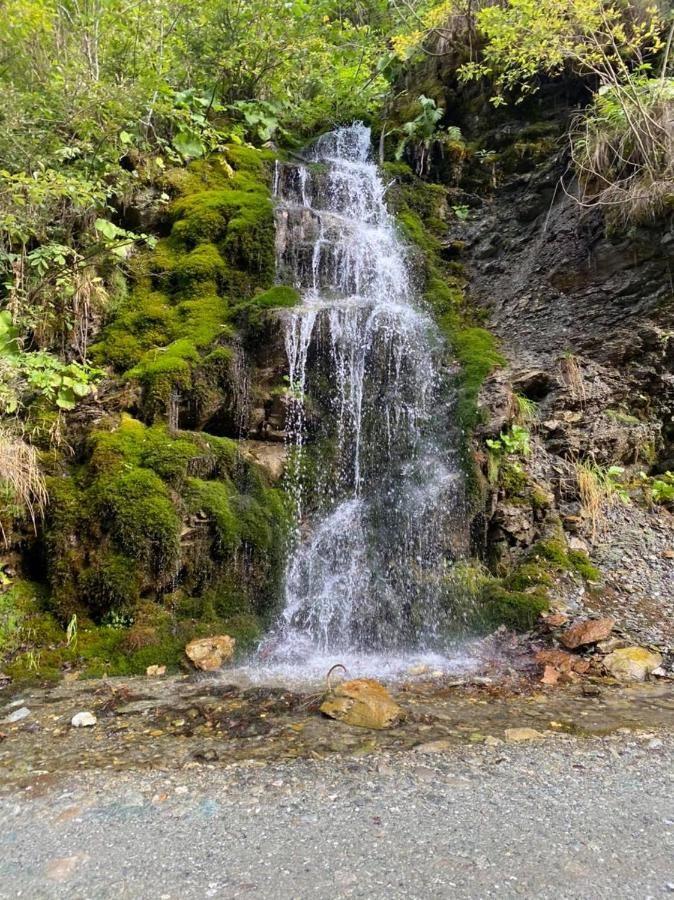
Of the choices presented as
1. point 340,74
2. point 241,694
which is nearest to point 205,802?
point 241,694

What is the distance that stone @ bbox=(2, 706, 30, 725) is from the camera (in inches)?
149

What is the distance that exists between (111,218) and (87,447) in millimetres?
4797

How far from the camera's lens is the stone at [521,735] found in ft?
11.0

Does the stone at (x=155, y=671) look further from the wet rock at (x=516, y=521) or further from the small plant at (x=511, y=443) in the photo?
the small plant at (x=511, y=443)

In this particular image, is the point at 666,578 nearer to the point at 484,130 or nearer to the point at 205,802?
the point at 205,802

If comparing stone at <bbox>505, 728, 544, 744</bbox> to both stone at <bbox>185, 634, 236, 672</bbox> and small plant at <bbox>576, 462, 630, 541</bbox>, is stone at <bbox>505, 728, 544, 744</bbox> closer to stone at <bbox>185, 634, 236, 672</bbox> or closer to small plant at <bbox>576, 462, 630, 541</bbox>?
stone at <bbox>185, 634, 236, 672</bbox>

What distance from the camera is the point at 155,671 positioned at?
476 cm

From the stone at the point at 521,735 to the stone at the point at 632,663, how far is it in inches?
56.3

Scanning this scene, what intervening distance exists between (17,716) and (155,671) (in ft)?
3.79

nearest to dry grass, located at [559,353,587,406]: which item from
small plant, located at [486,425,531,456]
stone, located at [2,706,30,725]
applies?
small plant, located at [486,425,531,456]

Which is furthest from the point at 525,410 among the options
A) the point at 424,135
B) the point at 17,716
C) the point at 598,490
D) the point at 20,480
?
the point at 424,135

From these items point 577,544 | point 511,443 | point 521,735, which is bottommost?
point 521,735

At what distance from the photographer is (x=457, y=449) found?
21.8ft

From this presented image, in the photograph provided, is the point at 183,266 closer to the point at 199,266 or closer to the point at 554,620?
the point at 199,266
